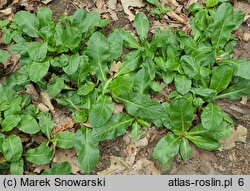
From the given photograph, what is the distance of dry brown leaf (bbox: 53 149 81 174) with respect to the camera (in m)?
3.19

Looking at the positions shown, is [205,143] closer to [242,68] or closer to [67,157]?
[242,68]

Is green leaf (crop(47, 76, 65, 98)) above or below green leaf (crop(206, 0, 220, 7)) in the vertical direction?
below

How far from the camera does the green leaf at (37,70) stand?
329cm

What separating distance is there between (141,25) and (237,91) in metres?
1.03

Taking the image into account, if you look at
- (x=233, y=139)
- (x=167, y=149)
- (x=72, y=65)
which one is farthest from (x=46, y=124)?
(x=233, y=139)

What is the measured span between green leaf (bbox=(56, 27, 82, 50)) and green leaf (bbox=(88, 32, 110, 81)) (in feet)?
0.37

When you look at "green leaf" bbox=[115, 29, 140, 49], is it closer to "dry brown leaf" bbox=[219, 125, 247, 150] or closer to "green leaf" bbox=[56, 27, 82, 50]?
"green leaf" bbox=[56, 27, 82, 50]

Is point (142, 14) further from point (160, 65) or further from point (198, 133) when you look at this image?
point (198, 133)

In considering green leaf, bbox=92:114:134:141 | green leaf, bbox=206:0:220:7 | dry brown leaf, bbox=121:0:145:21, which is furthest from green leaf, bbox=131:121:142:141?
green leaf, bbox=206:0:220:7

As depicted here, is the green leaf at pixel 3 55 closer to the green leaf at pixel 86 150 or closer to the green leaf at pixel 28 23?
the green leaf at pixel 28 23

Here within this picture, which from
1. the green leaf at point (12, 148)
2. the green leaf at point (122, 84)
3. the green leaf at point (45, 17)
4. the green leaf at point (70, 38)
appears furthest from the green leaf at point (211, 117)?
the green leaf at point (45, 17)

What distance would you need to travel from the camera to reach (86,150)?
3.11 m

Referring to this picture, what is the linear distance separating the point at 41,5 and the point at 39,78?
0.87m

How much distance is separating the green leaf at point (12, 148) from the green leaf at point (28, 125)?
10cm
